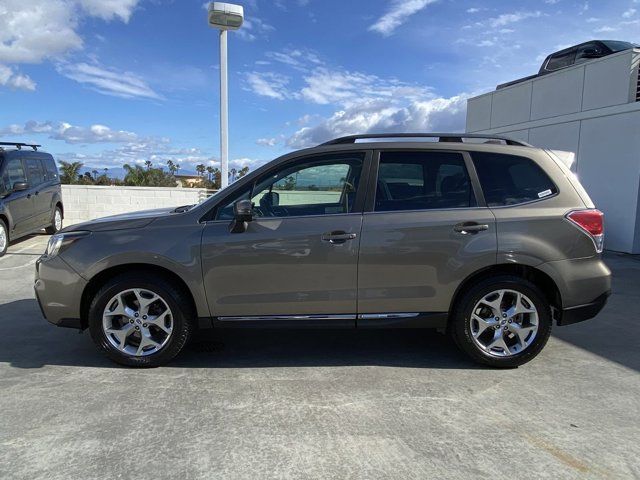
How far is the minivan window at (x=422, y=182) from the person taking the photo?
4078 millimetres

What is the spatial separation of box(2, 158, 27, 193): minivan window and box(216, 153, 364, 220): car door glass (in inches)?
296

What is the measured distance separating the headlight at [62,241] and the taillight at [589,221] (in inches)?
158

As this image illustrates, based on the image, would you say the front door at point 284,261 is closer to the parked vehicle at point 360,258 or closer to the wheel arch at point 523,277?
the parked vehicle at point 360,258

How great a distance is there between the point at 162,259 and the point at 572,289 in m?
3.36

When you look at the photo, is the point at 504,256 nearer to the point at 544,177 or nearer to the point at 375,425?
the point at 544,177

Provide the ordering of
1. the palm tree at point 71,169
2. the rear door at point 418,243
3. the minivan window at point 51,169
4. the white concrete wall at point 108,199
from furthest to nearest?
the palm tree at point 71,169 < the white concrete wall at point 108,199 < the minivan window at point 51,169 < the rear door at point 418,243

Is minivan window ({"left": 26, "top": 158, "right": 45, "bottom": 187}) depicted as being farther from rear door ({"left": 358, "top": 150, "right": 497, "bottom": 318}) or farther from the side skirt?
rear door ({"left": 358, "top": 150, "right": 497, "bottom": 318})

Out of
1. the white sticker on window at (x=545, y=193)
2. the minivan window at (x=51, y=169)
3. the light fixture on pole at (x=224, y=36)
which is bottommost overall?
the white sticker on window at (x=545, y=193)

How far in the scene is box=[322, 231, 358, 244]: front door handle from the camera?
3.92 meters

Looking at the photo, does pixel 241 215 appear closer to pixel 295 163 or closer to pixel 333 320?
pixel 295 163

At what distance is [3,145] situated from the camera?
1031 centimetres

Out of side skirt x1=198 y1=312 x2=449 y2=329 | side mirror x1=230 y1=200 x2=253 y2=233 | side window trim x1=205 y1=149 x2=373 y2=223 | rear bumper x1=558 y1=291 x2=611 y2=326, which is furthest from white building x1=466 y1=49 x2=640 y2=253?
side mirror x1=230 y1=200 x2=253 y2=233

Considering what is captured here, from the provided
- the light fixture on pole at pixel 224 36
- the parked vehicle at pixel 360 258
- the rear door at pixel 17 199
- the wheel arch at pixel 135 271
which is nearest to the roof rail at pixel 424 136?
the parked vehicle at pixel 360 258

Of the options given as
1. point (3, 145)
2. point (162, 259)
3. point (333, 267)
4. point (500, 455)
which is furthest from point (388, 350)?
point (3, 145)
